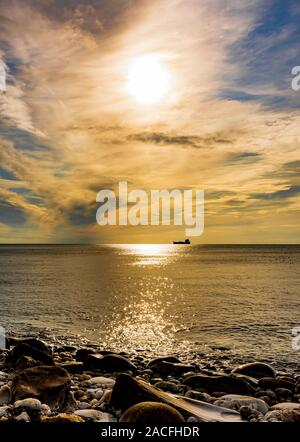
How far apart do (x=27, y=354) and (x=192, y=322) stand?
1388 centimetres

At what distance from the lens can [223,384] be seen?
38.6 feet

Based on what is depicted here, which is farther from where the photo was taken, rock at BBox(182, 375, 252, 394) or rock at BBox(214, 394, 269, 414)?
rock at BBox(182, 375, 252, 394)

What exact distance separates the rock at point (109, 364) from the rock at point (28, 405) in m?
5.81

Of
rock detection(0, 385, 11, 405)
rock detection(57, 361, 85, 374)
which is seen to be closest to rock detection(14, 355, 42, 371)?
rock detection(57, 361, 85, 374)

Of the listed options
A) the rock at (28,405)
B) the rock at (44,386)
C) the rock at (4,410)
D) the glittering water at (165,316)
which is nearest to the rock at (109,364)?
the glittering water at (165,316)

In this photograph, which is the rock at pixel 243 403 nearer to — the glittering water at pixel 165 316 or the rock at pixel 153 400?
the rock at pixel 153 400

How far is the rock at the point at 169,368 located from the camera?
560 inches

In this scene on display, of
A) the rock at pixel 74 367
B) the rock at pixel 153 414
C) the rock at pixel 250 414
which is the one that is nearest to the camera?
the rock at pixel 153 414

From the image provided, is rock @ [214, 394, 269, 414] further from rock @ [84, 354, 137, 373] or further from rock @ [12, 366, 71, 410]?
rock @ [84, 354, 137, 373]

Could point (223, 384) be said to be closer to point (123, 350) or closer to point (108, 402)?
point (108, 402)

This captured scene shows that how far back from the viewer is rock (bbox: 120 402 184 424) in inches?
289
